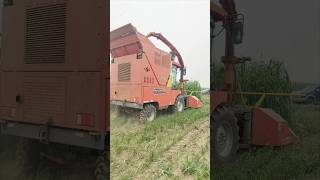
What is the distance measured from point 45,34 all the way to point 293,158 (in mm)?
2189

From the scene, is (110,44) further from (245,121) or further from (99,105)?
(245,121)

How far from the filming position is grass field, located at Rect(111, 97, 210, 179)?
3.43m

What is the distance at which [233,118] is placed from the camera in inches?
160

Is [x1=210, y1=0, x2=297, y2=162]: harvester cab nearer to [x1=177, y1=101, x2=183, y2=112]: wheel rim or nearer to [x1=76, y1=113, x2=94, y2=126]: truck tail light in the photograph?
[x1=177, y1=101, x2=183, y2=112]: wheel rim

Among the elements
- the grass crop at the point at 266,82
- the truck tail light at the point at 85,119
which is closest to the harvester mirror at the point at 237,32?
the grass crop at the point at 266,82

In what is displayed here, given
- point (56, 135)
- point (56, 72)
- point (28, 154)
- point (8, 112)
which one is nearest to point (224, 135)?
point (56, 135)

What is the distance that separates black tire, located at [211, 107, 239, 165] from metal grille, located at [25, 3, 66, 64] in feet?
4.06

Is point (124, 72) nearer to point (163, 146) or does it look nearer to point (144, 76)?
point (144, 76)

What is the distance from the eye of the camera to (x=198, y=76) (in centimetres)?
371

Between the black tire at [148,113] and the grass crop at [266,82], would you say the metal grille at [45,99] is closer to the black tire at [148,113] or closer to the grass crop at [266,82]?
the black tire at [148,113]

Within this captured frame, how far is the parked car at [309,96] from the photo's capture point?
166 inches

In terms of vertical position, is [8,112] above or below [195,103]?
below

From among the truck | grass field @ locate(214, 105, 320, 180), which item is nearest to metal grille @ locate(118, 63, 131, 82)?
the truck

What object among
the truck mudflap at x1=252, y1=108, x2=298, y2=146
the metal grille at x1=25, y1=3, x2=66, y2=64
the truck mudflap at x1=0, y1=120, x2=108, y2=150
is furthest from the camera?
the truck mudflap at x1=252, y1=108, x2=298, y2=146
